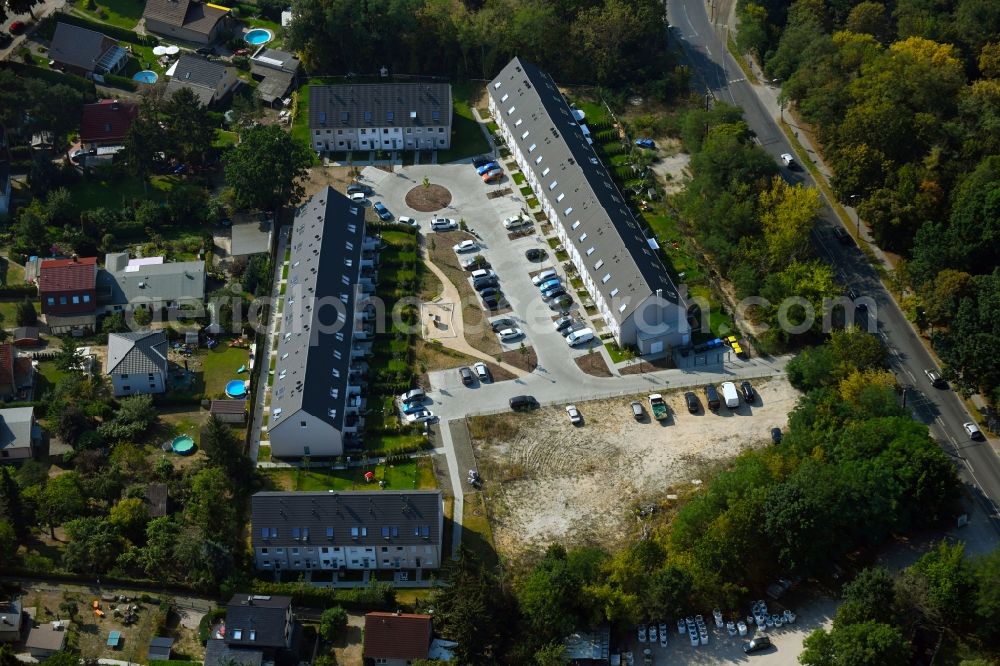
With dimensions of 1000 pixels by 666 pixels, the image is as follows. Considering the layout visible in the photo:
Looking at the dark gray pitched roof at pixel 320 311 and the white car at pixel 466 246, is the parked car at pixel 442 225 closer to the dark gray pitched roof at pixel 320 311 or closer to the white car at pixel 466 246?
the white car at pixel 466 246

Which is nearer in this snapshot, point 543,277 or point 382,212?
point 543,277

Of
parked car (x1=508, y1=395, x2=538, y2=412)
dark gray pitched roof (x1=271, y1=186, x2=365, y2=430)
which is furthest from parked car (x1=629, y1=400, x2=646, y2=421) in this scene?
dark gray pitched roof (x1=271, y1=186, x2=365, y2=430)

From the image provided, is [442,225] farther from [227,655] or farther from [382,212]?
[227,655]

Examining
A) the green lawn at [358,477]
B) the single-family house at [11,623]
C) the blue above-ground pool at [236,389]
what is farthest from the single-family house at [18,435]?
the green lawn at [358,477]

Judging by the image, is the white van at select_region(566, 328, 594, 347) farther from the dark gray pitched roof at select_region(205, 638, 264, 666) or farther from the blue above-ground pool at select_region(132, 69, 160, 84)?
the blue above-ground pool at select_region(132, 69, 160, 84)

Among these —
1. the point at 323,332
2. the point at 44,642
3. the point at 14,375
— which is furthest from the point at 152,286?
the point at 44,642

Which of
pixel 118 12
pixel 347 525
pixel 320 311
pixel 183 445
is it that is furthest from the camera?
pixel 118 12
